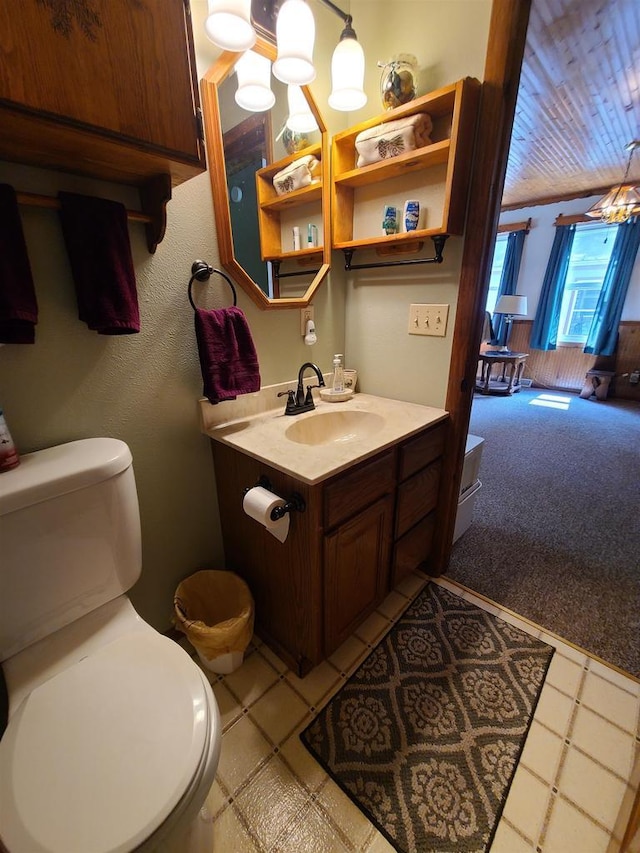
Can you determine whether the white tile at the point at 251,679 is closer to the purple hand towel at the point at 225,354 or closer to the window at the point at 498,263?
the purple hand towel at the point at 225,354

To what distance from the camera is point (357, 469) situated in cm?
107

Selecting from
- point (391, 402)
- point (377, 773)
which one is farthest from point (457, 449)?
point (377, 773)

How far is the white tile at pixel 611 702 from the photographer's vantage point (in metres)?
1.11

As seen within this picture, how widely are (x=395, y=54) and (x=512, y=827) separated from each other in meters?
2.47

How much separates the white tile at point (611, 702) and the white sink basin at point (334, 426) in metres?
1.16

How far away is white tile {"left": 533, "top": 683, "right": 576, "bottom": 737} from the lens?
110 centimetres

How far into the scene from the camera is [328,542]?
40.6 inches

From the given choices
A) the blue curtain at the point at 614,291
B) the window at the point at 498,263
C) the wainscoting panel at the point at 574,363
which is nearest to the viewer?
the blue curtain at the point at 614,291

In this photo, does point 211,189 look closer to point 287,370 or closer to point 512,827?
point 287,370

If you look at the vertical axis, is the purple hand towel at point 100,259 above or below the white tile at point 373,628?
above

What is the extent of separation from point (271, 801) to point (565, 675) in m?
1.07

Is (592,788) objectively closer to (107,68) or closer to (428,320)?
(428,320)

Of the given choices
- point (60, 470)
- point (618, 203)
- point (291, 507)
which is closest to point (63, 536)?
point (60, 470)

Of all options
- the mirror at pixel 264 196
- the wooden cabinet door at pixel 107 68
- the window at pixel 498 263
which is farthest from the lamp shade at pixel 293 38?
the window at pixel 498 263
